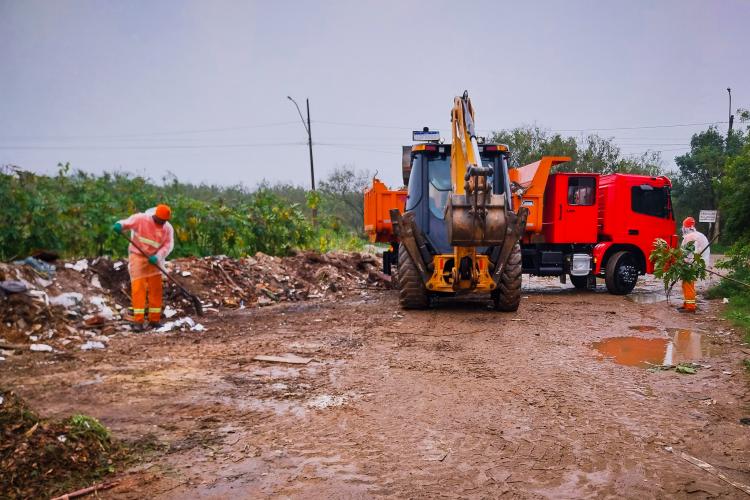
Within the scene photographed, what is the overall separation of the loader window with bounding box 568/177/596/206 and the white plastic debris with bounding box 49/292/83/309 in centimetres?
972

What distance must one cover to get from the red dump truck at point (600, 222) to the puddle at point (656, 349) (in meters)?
4.82

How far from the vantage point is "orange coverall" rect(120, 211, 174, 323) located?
27.8ft

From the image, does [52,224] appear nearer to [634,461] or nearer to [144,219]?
[144,219]

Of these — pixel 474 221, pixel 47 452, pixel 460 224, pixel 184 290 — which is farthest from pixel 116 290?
pixel 47 452

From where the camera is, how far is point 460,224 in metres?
8.16

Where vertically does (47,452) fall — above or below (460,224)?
below

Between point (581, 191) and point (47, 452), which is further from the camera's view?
point (581, 191)

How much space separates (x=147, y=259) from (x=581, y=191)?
8.99 m

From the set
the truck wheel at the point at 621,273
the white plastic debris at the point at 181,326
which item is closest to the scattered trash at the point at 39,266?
the white plastic debris at the point at 181,326

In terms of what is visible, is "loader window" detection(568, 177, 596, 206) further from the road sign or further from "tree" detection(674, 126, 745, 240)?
"tree" detection(674, 126, 745, 240)

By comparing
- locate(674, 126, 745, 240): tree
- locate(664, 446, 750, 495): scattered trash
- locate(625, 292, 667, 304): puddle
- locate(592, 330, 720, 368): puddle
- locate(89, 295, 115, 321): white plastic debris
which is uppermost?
locate(674, 126, 745, 240): tree

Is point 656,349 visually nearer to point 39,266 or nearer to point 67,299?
point 67,299

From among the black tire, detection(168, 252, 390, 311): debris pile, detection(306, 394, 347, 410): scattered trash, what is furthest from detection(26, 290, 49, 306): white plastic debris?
the black tire

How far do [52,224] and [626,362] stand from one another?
9051 mm
